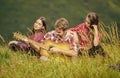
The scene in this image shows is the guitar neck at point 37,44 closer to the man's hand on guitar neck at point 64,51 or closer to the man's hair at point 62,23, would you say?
the man's hand on guitar neck at point 64,51

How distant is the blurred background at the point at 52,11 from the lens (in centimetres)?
9556

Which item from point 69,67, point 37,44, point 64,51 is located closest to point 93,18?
point 64,51

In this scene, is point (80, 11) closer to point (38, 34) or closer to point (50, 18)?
point (50, 18)

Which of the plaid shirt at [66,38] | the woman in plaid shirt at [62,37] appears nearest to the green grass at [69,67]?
the woman in plaid shirt at [62,37]

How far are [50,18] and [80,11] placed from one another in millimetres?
11797

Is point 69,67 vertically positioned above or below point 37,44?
below

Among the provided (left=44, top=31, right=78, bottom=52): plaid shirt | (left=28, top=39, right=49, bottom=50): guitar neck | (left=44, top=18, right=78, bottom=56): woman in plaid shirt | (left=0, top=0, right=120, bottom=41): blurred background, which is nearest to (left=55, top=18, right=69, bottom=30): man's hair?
(left=44, top=18, right=78, bottom=56): woman in plaid shirt

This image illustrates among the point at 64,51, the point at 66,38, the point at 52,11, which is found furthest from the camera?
the point at 52,11

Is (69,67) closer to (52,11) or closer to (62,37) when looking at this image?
(62,37)

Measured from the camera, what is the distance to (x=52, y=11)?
348ft

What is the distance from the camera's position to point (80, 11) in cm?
11056

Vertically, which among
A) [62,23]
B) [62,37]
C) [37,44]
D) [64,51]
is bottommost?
[64,51]

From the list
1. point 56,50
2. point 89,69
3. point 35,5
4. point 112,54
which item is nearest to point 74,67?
point 89,69

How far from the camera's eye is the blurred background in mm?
95562
